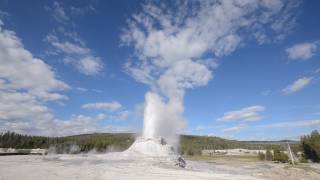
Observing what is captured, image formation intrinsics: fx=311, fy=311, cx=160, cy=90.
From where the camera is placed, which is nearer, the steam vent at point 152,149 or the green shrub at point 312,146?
the steam vent at point 152,149

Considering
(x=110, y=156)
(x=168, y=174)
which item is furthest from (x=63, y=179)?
(x=110, y=156)

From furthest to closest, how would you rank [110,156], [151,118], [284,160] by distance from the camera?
[284,160] < [151,118] < [110,156]

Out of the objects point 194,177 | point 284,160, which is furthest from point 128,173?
point 284,160

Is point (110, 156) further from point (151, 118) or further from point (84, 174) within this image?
point (84, 174)

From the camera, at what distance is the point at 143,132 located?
58625 millimetres

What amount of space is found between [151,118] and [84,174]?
106 ft

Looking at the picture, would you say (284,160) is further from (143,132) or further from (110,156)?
(110,156)

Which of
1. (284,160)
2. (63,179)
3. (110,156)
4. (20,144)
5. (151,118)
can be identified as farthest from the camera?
(20,144)

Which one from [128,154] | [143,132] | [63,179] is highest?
[143,132]

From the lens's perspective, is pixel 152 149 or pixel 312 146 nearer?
pixel 152 149

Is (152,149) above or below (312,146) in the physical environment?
below

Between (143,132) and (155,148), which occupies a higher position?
(143,132)

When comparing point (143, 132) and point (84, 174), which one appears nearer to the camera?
point (84, 174)

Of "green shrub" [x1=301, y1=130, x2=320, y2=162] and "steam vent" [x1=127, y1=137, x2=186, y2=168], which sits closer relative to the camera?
"steam vent" [x1=127, y1=137, x2=186, y2=168]
